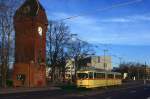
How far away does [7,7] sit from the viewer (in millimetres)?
67000

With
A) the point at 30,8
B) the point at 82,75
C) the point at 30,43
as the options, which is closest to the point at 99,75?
the point at 82,75

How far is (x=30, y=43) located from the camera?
81.1m

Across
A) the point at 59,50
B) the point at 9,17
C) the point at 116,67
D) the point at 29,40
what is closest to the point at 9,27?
the point at 9,17

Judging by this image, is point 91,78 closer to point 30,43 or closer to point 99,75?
point 99,75

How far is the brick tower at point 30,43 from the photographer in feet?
257

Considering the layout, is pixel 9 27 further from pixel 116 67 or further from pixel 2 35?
pixel 116 67

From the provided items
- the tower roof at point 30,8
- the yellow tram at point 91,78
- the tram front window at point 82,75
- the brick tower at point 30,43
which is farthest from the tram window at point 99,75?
the tower roof at point 30,8

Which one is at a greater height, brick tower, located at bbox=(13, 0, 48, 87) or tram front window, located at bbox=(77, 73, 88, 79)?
brick tower, located at bbox=(13, 0, 48, 87)

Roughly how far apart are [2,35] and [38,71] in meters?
14.1

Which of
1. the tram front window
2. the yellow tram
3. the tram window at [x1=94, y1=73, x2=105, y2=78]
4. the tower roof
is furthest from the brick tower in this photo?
the tram front window

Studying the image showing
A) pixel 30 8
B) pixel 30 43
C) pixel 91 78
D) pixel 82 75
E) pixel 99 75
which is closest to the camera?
pixel 91 78

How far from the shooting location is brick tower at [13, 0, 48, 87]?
7831cm

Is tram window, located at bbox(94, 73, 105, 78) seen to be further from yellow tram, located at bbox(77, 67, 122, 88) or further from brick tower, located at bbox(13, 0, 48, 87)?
brick tower, located at bbox(13, 0, 48, 87)

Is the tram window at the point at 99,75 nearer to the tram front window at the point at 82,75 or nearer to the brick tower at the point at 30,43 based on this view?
the tram front window at the point at 82,75
